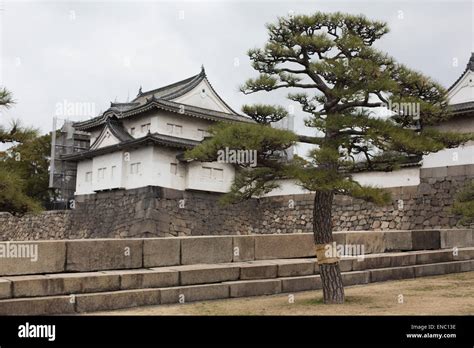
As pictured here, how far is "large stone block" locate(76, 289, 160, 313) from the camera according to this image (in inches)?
280

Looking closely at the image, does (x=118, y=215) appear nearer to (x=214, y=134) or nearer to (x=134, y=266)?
(x=134, y=266)

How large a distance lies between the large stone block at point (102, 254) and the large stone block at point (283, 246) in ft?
9.04

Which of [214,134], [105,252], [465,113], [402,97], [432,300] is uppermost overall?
[465,113]

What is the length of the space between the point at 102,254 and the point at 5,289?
1733mm

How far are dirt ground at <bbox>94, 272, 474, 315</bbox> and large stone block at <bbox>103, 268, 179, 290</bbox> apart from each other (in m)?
0.44

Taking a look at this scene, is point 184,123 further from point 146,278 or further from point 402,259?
point 146,278

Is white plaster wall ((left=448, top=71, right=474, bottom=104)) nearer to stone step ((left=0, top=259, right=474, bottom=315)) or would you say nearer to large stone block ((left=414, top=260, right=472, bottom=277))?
large stone block ((left=414, top=260, right=472, bottom=277))

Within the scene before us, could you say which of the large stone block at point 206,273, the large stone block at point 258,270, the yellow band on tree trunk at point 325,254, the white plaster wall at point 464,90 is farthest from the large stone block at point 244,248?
the white plaster wall at point 464,90

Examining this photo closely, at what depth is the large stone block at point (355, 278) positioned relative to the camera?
32.6 feet

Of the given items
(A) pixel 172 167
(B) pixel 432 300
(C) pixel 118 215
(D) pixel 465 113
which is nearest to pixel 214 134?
(B) pixel 432 300

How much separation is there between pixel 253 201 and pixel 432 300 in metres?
21.9

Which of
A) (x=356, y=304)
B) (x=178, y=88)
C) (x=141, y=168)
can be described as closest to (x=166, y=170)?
(x=141, y=168)

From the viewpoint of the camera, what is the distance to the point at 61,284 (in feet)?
23.4
